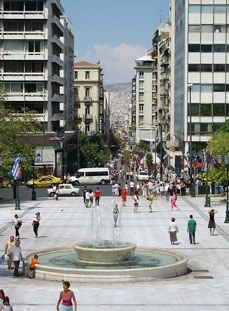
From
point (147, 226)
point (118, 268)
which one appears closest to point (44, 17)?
point (147, 226)

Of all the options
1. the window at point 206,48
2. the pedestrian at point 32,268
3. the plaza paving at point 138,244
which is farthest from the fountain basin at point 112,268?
the window at point 206,48

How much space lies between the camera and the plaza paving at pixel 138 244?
60.1 feet

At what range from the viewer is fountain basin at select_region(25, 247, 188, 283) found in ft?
68.5

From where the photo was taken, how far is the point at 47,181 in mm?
66375

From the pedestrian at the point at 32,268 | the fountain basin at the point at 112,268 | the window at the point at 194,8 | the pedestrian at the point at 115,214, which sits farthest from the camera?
the window at the point at 194,8

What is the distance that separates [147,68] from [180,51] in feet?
250

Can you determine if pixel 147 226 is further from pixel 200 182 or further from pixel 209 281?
pixel 200 182

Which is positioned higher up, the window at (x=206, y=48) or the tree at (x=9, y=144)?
the window at (x=206, y=48)

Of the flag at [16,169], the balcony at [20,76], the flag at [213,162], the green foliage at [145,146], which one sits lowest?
the flag at [16,169]

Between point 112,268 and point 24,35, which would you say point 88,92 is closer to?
point 24,35

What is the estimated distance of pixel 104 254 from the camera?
22.5m

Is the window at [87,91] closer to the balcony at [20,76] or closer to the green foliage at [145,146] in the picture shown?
the green foliage at [145,146]

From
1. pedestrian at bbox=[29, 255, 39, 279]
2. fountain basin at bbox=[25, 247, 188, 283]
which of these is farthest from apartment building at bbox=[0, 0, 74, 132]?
pedestrian at bbox=[29, 255, 39, 279]

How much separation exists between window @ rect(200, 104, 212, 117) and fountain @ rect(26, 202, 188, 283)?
5244cm
